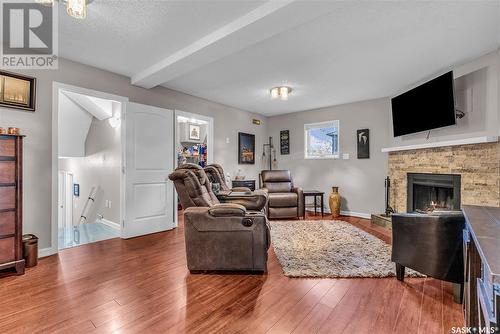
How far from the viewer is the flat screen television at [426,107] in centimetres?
316

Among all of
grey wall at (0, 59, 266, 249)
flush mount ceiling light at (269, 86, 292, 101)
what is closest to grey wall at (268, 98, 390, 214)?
flush mount ceiling light at (269, 86, 292, 101)

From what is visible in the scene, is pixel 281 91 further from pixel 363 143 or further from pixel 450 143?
pixel 450 143

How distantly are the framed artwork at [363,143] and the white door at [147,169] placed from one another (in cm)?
370

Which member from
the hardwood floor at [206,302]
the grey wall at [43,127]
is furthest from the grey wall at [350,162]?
the grey wall at [43,127]

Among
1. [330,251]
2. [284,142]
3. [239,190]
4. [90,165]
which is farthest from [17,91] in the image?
[284,142]

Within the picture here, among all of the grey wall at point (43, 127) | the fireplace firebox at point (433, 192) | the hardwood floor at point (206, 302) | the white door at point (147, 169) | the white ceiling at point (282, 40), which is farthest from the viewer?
the white door at point (147, 169)

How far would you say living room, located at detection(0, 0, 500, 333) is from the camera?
5.73ft

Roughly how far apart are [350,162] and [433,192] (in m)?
1.65

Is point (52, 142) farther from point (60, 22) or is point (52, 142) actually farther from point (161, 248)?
point (161, 248)

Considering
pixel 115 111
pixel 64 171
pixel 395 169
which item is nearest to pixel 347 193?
pixel 395 169

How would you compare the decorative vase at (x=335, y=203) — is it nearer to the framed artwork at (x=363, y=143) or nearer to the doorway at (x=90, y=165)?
the framed artwork at (x=363, y=143)

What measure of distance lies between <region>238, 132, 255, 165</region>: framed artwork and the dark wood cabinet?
12.6ft

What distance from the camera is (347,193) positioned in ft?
17.2

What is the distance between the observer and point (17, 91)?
104 inches
